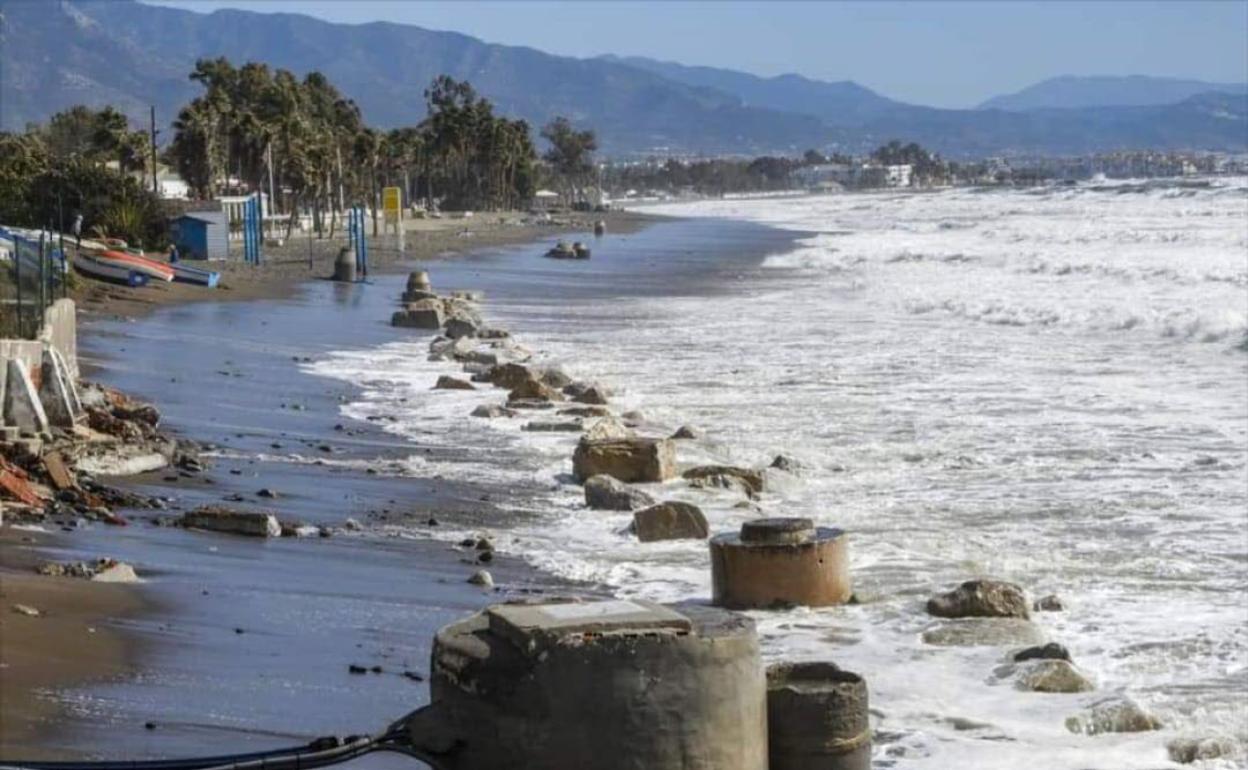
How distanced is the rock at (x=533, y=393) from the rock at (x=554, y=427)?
2.57 m

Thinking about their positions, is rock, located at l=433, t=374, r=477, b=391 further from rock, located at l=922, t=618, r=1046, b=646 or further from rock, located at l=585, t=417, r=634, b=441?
rock, located at l=922, t=618, r=1046, b=646

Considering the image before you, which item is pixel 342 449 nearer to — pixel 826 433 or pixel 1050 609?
pixel 826 433

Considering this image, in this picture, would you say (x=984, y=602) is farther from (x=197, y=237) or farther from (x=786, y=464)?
(x=197, y=237)

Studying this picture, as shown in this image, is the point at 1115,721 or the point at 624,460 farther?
the point at 624,460

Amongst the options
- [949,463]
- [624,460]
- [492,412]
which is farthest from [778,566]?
[492,412]

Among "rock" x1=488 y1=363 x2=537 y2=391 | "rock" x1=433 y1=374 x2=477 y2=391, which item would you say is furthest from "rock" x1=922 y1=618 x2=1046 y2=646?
"rock" x1=433 y1=374 x2=477 y2=391

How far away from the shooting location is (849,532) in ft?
51.0

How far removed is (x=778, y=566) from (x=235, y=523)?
3976mm

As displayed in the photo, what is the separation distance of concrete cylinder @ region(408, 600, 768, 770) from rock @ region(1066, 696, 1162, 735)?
3718mm

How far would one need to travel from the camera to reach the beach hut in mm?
59875

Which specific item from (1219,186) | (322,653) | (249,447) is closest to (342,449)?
(249,447)

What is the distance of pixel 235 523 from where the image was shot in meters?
14.1

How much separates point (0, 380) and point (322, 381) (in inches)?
424

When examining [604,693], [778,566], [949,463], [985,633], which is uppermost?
[604,693]
